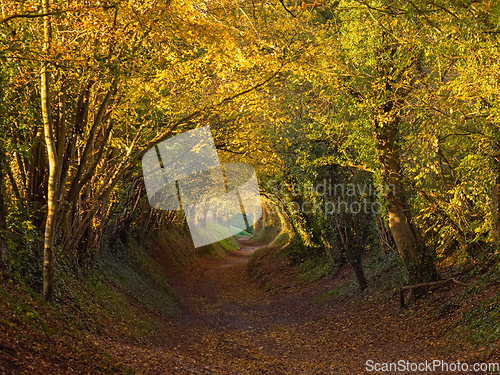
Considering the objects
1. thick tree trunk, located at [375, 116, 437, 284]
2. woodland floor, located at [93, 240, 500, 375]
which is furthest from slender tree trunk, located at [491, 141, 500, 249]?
thick tree trunk, located at [375, 116, 437, 284]

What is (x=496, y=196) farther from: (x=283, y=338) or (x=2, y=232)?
(x=2, y=232)

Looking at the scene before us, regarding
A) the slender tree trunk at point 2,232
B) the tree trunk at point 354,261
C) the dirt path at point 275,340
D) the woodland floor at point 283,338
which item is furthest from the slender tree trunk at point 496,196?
the slender tree trunk at point 2,232

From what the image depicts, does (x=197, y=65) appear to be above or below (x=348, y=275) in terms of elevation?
above

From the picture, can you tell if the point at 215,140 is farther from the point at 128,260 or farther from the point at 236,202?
the point at 236,202

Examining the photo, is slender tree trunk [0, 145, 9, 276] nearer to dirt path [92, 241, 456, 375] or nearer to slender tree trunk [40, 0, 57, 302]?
slender tree trunk [40, 0, 57, 302]

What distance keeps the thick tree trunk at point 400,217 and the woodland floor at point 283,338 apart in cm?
151

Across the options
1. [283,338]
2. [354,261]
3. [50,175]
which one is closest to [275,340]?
[283,338]

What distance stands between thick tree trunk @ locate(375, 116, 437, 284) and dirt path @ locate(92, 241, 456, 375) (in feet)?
5.41

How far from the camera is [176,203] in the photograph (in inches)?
1061

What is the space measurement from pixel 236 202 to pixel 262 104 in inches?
1082

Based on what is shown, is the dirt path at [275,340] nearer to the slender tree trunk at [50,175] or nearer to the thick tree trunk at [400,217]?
the thick tree trunk at [400,217]

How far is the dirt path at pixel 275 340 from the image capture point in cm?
924

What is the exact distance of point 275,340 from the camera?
1316 centimetres

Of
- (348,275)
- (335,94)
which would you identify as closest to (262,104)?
(335,94)
